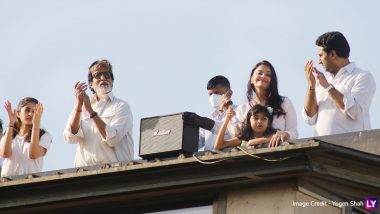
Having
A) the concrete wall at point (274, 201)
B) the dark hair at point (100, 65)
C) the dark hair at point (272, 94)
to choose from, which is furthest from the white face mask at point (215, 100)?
the concrete wall at point (274, 201)

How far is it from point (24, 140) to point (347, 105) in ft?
14.6

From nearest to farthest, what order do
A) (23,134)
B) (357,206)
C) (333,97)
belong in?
(357,206) < (333,97) < (23,134)

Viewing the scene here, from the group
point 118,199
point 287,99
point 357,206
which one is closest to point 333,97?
point 287,99

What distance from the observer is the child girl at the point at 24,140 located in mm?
17750

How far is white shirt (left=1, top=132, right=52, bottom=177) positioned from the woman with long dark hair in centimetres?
273

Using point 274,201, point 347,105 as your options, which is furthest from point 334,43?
point 274,201

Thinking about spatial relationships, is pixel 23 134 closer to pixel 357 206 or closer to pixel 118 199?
pixel 118 199

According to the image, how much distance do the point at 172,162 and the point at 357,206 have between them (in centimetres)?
206

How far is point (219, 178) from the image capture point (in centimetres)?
1510

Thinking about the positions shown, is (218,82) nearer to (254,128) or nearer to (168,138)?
(168,138)

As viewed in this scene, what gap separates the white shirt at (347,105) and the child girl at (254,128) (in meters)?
0.53

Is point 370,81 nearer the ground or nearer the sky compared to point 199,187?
nearer the sky

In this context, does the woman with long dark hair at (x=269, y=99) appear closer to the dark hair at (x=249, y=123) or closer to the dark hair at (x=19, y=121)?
the dark hair at (x=249, y=123)

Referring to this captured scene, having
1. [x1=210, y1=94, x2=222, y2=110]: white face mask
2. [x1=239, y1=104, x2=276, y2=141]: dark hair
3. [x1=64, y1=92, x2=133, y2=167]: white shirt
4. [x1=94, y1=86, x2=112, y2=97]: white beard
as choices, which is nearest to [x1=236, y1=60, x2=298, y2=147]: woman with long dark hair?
[x1=239, y1=104, x2=276, y2=141]: dark hair
